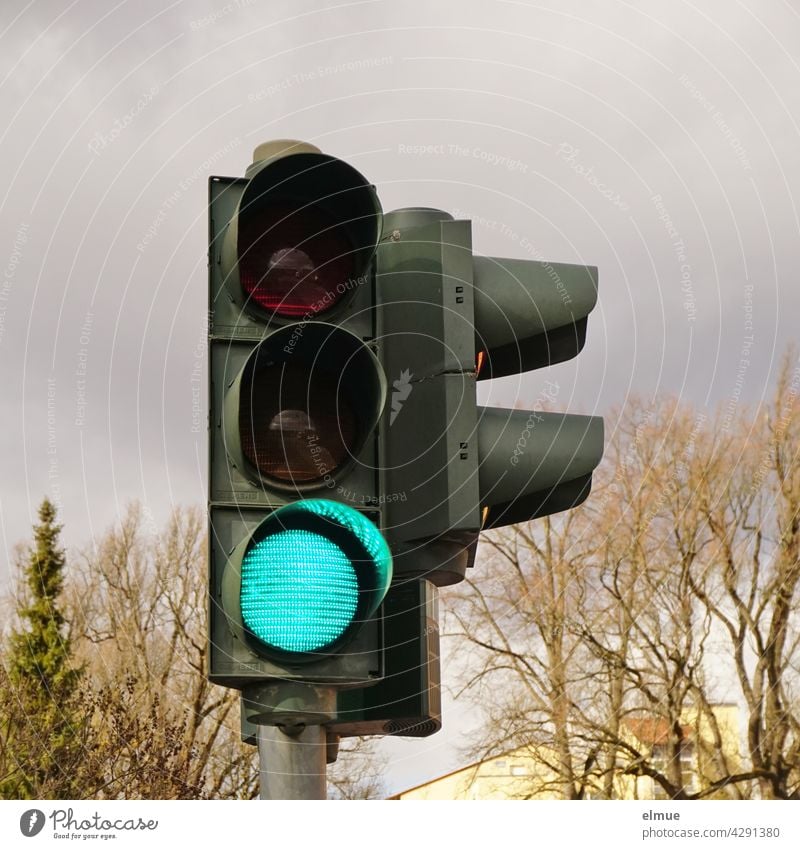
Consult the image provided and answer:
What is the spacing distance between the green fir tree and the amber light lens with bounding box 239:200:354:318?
15.2 meters

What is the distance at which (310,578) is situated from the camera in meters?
2.87

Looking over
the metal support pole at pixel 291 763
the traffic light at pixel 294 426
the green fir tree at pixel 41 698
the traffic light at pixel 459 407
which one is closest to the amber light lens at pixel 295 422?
the traffic light at pixel 294 426

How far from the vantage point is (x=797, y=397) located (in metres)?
21.8

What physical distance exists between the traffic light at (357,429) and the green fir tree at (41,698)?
49.1 feet

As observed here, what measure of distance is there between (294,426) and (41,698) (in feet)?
65.4

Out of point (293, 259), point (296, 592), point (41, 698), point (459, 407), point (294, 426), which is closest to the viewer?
point (296, 592)

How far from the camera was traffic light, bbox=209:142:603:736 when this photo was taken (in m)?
2.88

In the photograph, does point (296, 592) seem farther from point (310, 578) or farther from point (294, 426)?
point (294, 426)

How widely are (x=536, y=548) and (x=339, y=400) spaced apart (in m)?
21.3

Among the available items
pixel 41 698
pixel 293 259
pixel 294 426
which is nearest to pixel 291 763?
pixel 294 426

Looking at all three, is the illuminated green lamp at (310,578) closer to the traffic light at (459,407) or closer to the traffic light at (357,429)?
the traffic light at (357,429)
